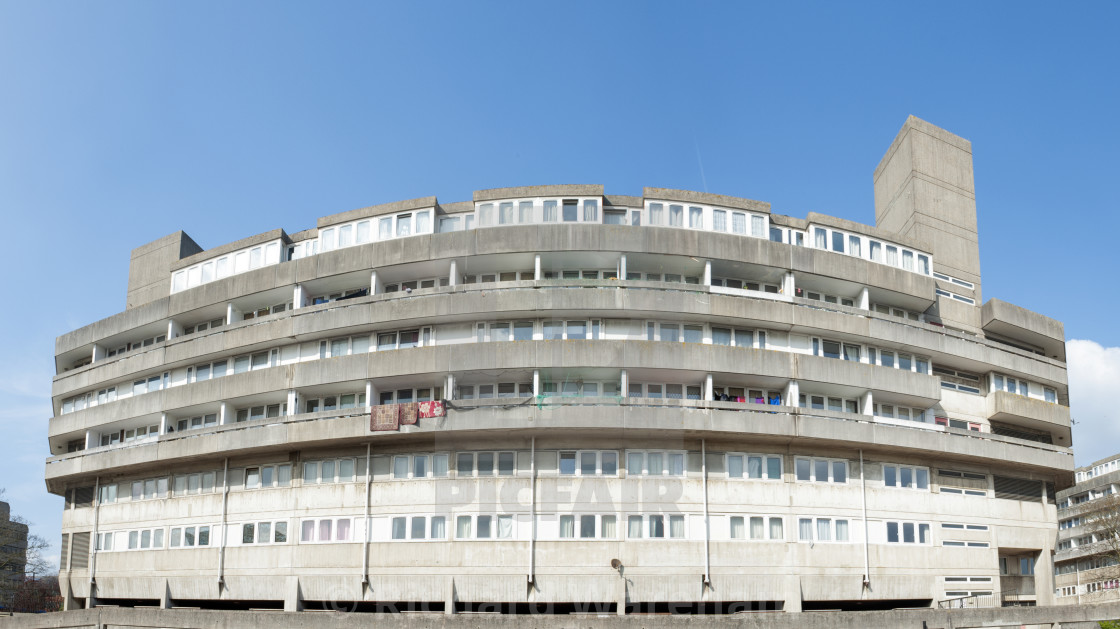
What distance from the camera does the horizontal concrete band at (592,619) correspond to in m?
33.5

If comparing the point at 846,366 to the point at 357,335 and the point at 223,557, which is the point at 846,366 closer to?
the point at 357,335

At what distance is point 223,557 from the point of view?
45375 millimetres

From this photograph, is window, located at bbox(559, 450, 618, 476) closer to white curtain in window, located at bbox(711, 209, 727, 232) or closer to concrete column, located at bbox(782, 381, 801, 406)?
concrete column, located at bbox(782, 381, 801, 406)

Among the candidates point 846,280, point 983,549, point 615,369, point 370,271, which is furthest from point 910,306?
point 370,271

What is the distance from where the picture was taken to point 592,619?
33.9 m

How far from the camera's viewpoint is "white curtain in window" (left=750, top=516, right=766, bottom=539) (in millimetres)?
41438

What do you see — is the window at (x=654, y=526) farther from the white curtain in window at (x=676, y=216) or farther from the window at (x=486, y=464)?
the white curtain in window at (x=676, y=216)

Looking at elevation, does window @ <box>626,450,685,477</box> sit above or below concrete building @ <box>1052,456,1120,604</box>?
above

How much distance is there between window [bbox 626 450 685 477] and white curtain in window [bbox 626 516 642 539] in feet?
6.34

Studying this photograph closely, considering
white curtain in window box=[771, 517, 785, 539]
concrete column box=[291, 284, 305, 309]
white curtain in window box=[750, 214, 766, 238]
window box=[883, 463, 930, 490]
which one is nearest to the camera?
white curtain in window box=[771, 517, 785, 539]

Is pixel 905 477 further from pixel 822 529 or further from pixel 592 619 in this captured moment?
pixel 592 619

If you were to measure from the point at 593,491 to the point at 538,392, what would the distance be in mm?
4860

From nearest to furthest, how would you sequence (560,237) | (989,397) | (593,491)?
(593,491) → (560,237) → (989,397)

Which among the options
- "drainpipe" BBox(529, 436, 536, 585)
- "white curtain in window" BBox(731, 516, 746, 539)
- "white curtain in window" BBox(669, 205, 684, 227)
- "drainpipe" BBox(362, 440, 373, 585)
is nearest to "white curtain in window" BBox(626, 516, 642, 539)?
"drainpipe" BBox(529, 436, 536, 585)
